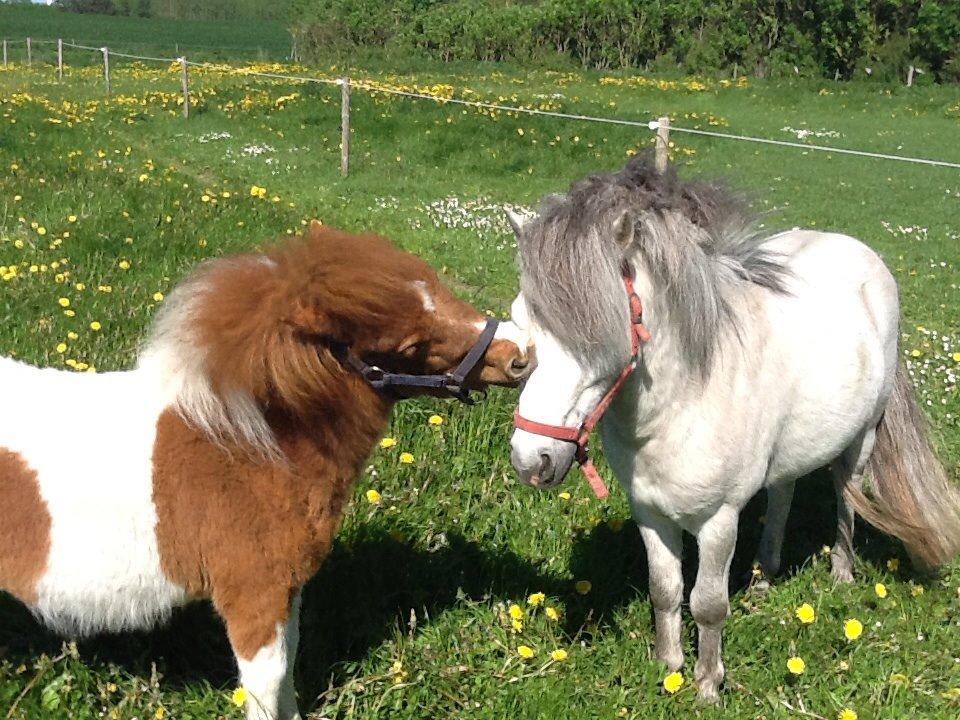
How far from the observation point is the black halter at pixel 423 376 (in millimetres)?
2557

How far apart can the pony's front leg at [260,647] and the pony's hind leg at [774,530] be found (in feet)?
8.29

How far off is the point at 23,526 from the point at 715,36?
40.4 m

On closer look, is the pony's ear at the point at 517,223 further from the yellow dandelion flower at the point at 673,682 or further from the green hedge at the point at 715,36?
the green hedge at the point at 715,36

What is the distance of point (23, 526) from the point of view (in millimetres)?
2496

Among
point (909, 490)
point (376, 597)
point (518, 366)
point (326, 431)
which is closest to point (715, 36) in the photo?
point (909, 490)

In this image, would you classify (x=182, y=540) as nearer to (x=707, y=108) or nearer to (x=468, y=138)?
(x=468, y=138)

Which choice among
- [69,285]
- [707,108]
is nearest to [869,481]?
[69,285]

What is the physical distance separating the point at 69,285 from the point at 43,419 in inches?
138

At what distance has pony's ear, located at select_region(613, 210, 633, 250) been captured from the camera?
259cm

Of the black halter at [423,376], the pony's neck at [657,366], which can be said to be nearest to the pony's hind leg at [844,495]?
the pony's neck at [657,366]

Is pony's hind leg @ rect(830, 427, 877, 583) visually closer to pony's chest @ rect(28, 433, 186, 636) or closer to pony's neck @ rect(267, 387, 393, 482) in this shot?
pony's neck @ rect(267, 387, 393, 482)

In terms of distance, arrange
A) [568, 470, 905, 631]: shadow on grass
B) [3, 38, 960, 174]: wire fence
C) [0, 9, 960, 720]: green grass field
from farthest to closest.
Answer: [3, 38, 960, 174]: wire fence → [568, 470, 905, 631]: shadow on grass → [0, 9, 960, 720]: green grass field

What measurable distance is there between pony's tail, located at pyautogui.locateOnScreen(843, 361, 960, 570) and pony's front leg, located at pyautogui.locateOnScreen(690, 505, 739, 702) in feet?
3.90

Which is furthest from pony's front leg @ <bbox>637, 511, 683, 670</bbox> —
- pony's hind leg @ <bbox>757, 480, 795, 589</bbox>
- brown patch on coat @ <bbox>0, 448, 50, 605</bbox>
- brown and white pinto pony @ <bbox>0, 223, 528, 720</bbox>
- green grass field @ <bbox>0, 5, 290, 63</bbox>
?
green grass field @ <bbox>0, 5, 290, 63</bbox>
